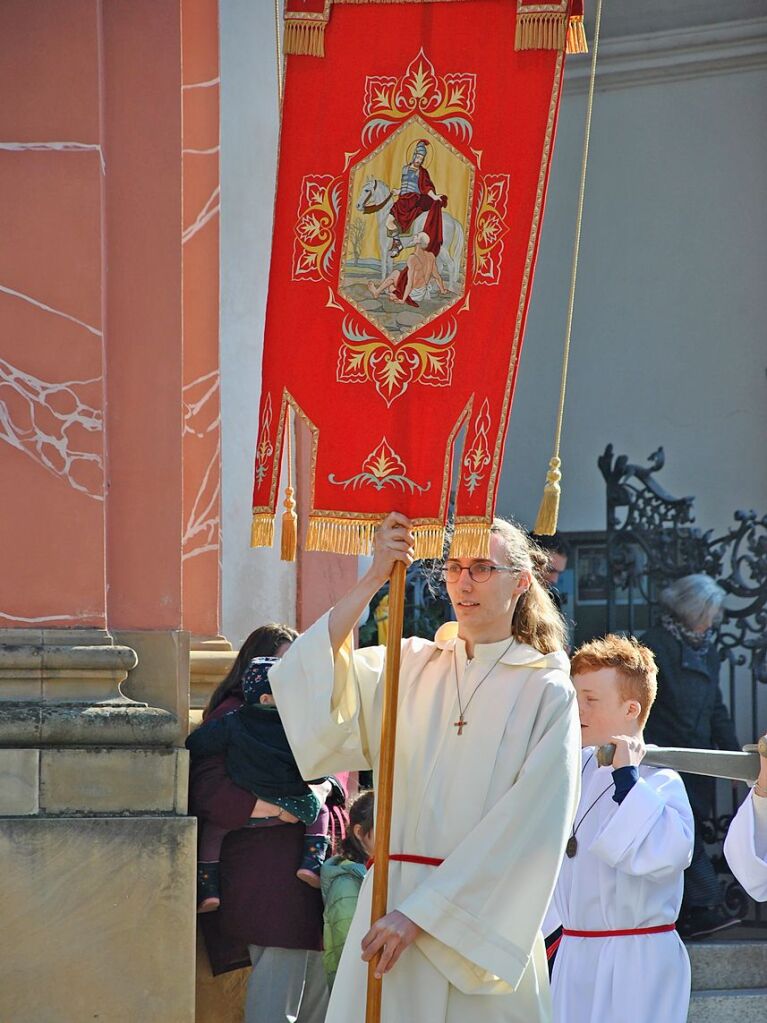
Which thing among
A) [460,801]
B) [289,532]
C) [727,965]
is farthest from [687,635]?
[460,801]

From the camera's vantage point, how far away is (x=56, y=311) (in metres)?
5.54

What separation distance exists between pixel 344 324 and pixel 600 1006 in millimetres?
2302

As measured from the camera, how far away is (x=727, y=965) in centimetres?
799

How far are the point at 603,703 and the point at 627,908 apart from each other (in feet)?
2.14

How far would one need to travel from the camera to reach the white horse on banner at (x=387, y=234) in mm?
4875

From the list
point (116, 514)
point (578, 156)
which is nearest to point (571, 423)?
point (578, 156)

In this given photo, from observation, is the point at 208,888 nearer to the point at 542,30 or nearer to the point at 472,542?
the point at 472,542

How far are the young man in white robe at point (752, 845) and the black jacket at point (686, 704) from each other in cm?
308

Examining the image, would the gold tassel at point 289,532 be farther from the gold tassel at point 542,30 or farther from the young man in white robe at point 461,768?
the gold tassel at point 542,30

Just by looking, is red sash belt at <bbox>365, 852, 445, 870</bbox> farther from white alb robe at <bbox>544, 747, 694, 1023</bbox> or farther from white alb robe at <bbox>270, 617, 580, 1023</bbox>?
white alb robe at <bbox>544, 747, 694, 1023</bbox>

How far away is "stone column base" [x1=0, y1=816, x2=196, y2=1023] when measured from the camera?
16.7 feet

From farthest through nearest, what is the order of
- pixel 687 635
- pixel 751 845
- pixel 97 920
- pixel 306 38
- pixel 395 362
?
pixel 687 635, pixel 751 845, pixel 97 920, pixel 306 38, pixel 395 362

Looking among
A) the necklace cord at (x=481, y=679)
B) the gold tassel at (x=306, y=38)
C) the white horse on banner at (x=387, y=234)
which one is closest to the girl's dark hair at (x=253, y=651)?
the necklace cord at (x=481, y=679)

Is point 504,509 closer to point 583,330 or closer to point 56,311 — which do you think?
point 583,330
